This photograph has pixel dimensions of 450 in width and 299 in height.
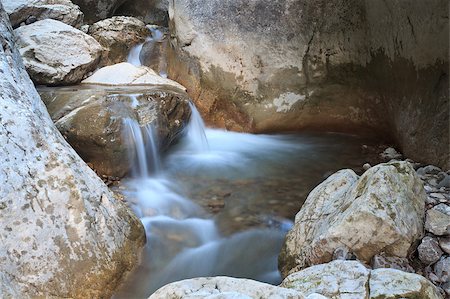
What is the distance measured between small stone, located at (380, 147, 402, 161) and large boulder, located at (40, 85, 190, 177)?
299 cm

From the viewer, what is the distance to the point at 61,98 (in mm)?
4574

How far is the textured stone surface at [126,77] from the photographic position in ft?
19.2

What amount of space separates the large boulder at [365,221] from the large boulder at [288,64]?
9.41 feet

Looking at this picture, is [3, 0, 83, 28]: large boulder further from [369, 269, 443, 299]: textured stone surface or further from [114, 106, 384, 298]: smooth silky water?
[369, 269, 443, 299]: textured stone surface

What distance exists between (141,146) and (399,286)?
338 cm

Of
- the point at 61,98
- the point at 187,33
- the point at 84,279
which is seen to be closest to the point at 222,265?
the point at 84,279

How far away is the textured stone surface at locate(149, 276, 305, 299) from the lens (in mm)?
1561

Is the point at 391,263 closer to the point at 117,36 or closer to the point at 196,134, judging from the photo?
the point at 196,134

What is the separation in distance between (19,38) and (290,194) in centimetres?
460

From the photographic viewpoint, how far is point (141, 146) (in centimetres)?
454

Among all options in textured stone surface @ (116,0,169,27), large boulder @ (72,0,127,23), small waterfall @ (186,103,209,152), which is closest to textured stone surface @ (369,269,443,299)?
small waterfall @ (186,103,209,152)

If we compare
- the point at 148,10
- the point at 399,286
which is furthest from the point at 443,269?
the point at 148,10

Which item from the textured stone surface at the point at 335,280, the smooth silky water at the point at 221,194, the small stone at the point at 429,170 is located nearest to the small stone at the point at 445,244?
the textured stone surface at the point at 335,280

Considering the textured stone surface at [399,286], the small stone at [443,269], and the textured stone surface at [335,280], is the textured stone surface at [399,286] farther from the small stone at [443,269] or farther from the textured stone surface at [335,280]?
the small stone at [443,269]
